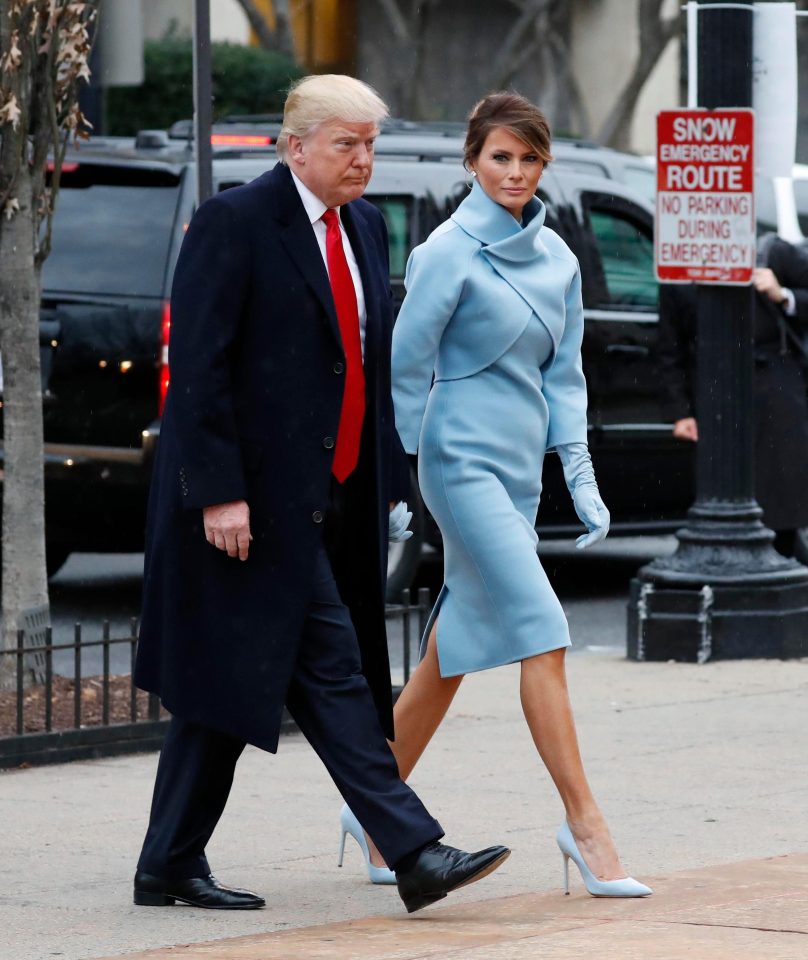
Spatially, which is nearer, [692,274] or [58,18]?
[58,18]

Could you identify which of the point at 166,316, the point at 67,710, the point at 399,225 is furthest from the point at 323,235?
the point at 399,225

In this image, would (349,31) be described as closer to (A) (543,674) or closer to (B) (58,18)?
(B) (58,18)

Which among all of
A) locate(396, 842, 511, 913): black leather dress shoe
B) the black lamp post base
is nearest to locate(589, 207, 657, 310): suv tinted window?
the black lamp post base

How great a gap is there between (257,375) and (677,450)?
6.18 meters

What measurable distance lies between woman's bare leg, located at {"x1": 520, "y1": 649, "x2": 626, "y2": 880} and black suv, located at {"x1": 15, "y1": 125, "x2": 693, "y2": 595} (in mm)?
4613

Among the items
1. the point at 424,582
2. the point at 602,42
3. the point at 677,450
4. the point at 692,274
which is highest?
the point at 602,42

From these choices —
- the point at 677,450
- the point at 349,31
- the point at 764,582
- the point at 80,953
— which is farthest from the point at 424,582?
the point at 349,31

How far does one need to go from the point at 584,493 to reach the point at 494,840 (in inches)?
39.8

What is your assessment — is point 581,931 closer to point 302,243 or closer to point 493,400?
point 493,400

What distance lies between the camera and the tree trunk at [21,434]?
7.23 metres

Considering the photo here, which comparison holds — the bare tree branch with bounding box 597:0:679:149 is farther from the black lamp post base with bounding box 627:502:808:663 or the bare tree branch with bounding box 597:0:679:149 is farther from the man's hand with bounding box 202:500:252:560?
the man's hand with bounding box 202:500:252:560

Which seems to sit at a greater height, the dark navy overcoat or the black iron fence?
the dark navy overcoat

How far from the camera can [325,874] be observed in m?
5.41

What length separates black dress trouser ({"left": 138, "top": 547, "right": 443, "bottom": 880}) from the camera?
189 inches
